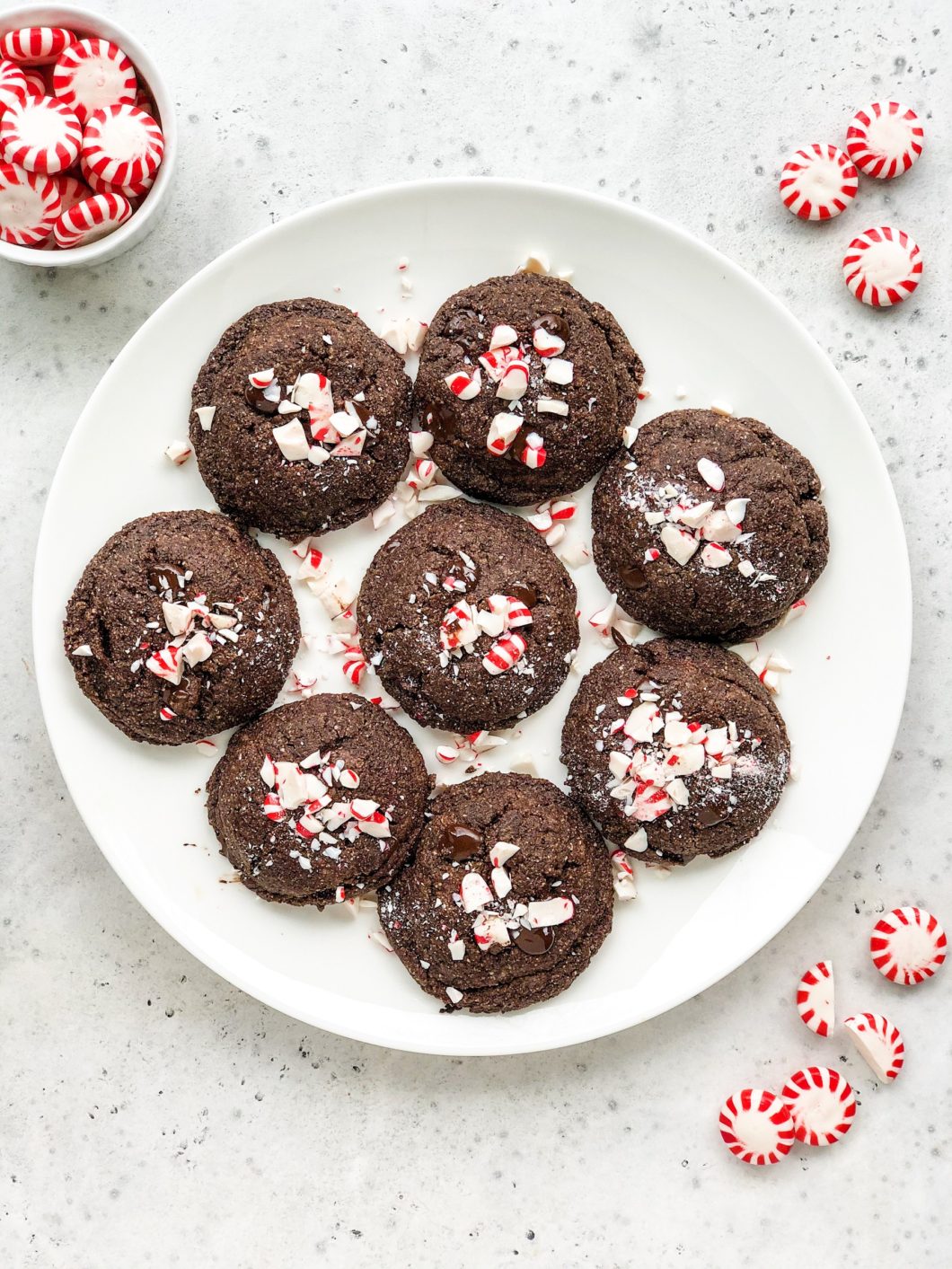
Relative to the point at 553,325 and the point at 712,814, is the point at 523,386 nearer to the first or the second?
the point at 553,325

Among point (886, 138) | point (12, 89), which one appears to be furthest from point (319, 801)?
point (886, 138)

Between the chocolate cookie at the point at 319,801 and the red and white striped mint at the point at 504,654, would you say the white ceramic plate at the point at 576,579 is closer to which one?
the chocolate cookie at the point at 319,801

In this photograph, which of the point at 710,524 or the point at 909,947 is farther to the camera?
the point at 909,947

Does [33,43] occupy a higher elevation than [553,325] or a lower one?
higher

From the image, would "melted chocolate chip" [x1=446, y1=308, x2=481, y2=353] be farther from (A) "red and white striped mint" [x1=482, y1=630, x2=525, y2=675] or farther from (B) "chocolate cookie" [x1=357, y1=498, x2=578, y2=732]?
(A) "red and white striped mint" [x1=482, y1=630, x2=525, y2=675]

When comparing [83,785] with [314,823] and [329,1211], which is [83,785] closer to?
[314,823]

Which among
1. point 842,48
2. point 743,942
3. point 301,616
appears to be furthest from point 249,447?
point 842,48

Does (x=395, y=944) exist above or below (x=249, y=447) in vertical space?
below
